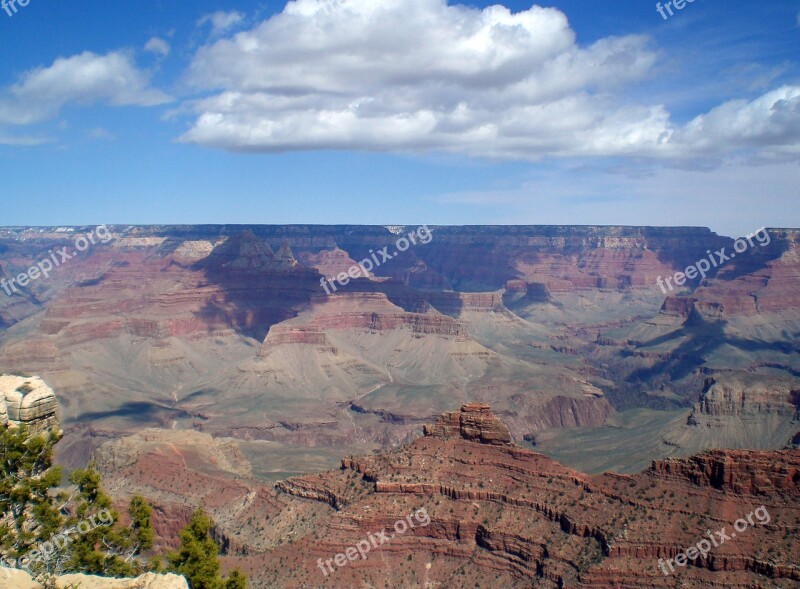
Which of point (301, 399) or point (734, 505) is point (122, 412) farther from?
point (734, 505)

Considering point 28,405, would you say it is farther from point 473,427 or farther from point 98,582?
point 473,427

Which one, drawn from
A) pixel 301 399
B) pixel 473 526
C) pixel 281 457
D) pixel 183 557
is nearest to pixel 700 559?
pixel 473 526

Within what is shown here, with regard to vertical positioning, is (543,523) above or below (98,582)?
below

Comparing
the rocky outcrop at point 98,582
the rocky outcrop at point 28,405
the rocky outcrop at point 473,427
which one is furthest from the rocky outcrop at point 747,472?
the rocky outcrop at point 28,405

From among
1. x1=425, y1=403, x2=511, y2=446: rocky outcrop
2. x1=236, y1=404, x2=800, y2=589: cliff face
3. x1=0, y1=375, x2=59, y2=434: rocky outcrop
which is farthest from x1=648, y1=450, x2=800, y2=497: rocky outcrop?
x1=0, y1=375, x2=59, y2=434: rocky outcrop

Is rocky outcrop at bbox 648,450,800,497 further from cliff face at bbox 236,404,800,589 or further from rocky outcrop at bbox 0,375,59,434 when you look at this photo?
rocky outcrop at bbox 0,375,59,434

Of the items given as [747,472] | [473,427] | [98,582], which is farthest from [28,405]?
[747,472]

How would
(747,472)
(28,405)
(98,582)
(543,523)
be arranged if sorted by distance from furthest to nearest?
(543,523), (747,472), (28,405), (98,582)
